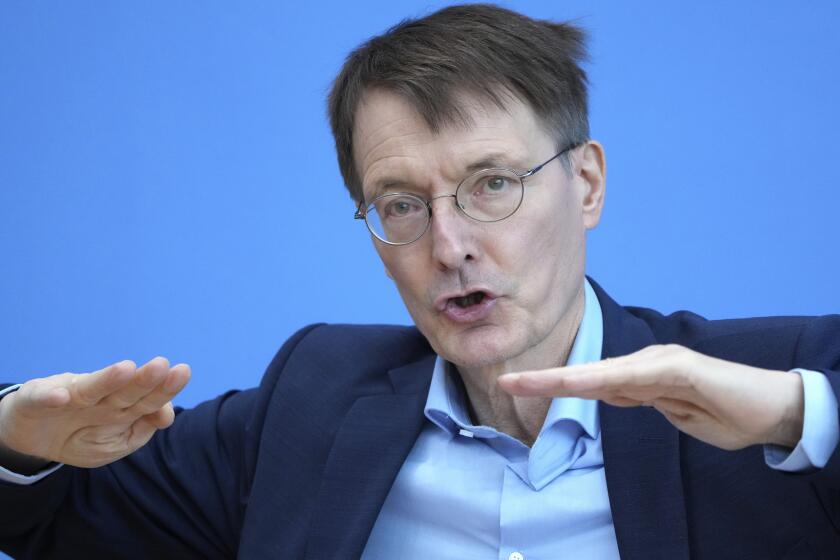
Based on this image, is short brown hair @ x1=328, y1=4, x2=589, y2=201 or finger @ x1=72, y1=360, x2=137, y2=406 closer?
finger @ x1=72, y1=360, x2=137, y2=406

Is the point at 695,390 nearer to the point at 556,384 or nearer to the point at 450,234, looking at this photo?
the point at 556,384

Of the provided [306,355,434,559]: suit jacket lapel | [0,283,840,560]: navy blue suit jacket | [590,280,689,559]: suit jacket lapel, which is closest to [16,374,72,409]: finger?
[0,283,840,560]: navy blue suit jacket

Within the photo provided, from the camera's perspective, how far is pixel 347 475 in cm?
178

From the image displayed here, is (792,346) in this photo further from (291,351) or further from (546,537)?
(291,351)

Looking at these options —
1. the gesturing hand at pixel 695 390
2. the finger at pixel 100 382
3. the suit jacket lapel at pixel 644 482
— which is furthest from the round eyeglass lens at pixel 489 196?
the finger at pixel 100 382

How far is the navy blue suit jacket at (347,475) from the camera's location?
1503mm

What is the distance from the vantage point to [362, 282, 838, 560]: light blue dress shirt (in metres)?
1.64

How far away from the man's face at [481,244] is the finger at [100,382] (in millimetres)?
523

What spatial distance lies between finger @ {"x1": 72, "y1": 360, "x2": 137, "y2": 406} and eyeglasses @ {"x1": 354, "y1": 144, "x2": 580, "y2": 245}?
1.77 ft

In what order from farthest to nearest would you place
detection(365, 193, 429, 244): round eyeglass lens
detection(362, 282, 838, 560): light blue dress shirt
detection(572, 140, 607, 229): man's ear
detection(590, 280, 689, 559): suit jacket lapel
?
detection(572, 140, 607, 229): man's ear
detection(365, 193, 429, 244): round eyeglass lens
detection(362, 282, 838, 560): light blue dress shirt
detection(590, 280, 689, 559): suit jacket lapel

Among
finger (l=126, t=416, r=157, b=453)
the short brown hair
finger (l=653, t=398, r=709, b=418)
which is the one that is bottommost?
finger (l=126, t=416, r=157, b=453)

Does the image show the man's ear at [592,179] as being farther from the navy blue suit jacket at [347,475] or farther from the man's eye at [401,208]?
the man's eye at [401,208]

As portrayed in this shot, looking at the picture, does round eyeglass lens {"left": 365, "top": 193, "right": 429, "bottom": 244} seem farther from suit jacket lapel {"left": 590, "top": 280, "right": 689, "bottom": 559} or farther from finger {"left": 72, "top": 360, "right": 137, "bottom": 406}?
finger {"left": 72, "top": 360, "right": 137, "bottom": 406}

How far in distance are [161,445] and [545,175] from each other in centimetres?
88
